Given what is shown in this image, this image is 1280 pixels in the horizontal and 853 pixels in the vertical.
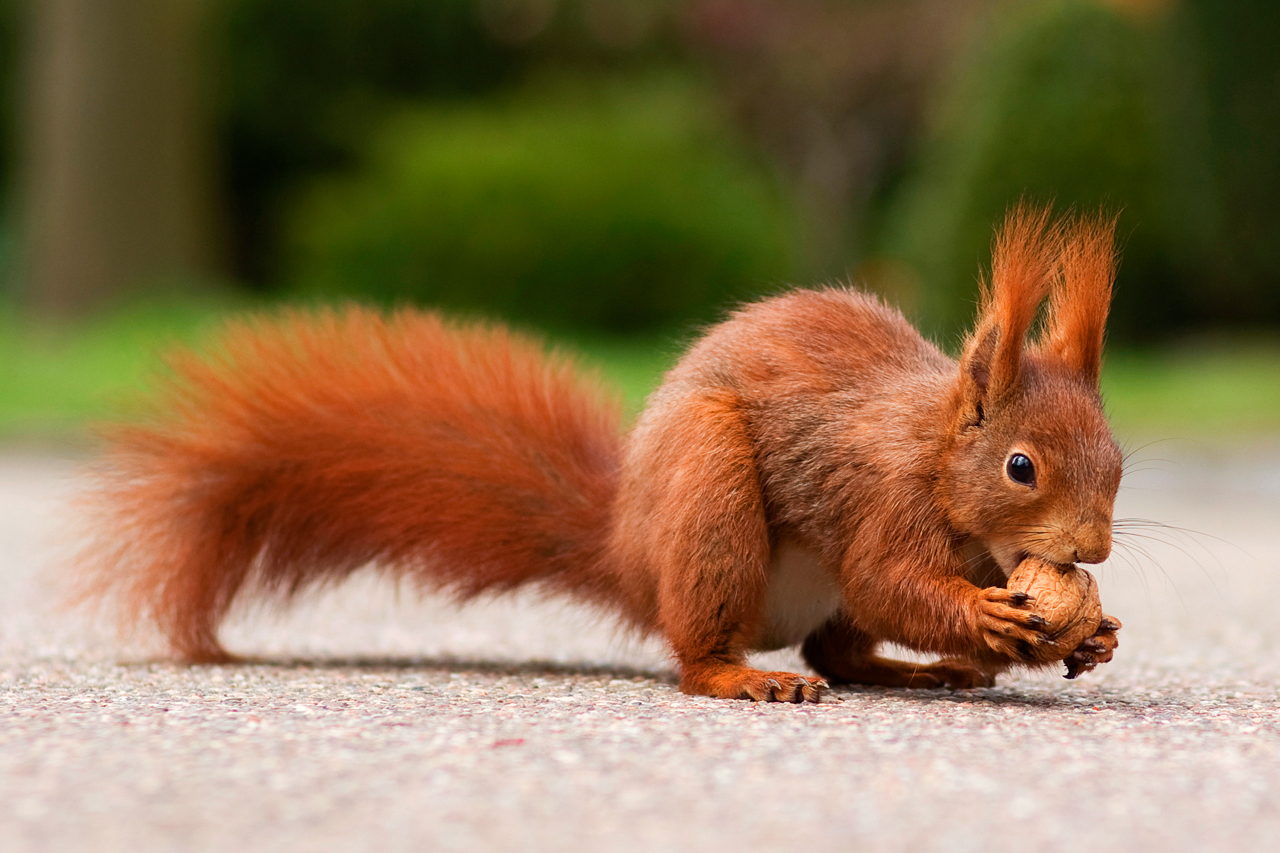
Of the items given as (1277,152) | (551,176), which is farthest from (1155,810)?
(551,176)

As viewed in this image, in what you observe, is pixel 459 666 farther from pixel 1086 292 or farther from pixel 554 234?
pixel 554 234

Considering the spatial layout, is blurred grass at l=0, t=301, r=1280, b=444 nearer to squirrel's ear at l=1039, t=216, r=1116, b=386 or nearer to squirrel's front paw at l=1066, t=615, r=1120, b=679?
squirrel's ear at l=1039, t=216, r=1116, b=386

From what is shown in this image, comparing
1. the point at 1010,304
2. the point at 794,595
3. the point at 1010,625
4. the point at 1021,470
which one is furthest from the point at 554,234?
the point at 1010,625

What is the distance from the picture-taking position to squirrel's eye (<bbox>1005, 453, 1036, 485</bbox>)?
2596mm

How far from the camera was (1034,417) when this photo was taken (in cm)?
263

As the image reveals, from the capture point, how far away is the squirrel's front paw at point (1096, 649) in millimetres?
2646

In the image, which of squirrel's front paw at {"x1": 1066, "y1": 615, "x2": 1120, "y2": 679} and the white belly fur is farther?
the white belly fur

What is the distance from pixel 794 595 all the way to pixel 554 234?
11.1 meters

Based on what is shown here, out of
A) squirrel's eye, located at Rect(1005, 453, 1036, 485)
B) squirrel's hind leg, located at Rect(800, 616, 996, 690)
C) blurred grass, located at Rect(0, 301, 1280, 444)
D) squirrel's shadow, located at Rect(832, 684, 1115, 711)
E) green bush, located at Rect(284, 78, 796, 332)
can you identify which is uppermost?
green bush, located at Rect(284, 78, 796, 332)

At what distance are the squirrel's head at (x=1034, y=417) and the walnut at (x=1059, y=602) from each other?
3 centimetres

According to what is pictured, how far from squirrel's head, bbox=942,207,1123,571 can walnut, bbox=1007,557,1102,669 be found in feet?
0.11

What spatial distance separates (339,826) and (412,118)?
16.1 m

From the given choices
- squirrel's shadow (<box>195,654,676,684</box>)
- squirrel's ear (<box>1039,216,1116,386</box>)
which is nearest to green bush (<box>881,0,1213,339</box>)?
squirrel's shadow (<box>195,654,676,684</box>)

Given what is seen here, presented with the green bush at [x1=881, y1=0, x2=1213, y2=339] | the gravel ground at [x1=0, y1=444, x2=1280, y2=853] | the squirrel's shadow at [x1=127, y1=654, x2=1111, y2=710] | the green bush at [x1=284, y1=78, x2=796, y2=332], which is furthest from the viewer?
the green bush at [x1=284, y1=78, x2=796, y2=332]
